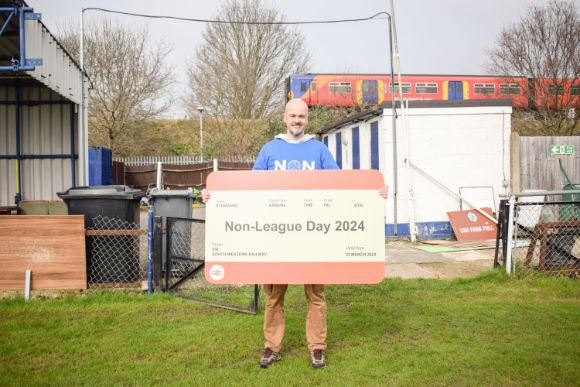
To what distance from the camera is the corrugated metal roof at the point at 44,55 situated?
9.27 metres

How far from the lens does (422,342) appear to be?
4.30 m

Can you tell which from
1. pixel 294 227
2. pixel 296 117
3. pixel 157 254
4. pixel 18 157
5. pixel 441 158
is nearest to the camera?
pixel 294 227

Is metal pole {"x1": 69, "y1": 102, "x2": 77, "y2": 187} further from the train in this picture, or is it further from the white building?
the train

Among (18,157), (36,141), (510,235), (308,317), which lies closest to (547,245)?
(510,235)

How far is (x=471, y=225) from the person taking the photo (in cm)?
1080

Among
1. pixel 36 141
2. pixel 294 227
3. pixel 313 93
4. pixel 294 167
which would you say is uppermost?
pixel 313 93

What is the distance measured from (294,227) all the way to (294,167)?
19.2 inches

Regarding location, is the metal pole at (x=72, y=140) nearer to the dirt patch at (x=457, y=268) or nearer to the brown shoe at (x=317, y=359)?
the dirt patch at (x=457, y=268)

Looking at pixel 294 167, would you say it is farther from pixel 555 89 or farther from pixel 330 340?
pixel 555 89

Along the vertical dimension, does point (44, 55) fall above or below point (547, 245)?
above

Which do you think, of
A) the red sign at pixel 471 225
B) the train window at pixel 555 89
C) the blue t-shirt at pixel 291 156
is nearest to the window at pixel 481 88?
the train window at pixel 555 89

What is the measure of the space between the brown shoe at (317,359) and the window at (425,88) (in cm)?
2375

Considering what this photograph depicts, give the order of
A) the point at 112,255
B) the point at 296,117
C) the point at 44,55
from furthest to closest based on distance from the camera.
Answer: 1. the point at 44,55
2. the point at 112,255
3. the point at 296,117

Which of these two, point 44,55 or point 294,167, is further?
point 44,55
